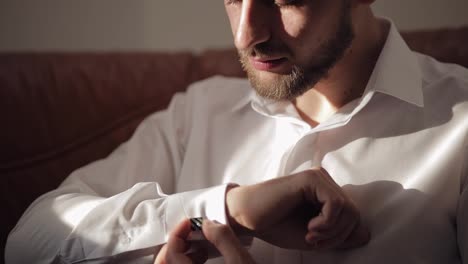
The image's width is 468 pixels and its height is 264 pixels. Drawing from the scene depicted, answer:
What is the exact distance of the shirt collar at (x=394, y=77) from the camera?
90 centimetres

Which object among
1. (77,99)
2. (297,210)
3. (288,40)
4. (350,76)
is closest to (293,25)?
(288,40)

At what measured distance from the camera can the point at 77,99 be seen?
4.44ft

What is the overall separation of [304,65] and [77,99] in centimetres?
71

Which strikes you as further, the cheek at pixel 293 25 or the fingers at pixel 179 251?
the cheek at pixel 293 25

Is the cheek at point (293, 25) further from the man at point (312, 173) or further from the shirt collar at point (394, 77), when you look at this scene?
the shirt collar at point (394, 77)

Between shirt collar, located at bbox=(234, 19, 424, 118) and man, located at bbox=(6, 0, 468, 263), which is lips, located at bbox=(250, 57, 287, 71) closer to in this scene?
man, located at bbox=(6, 0, 468, 263)

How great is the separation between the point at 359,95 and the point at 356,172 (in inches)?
6.8

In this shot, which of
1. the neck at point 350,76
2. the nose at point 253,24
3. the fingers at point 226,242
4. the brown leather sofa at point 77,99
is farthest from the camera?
the brown leather sofa at point 77,99

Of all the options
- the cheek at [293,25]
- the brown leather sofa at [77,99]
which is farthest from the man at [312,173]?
the brown leather sofa at [77,99]

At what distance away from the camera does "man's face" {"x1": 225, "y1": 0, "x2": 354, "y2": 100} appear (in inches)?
33.9

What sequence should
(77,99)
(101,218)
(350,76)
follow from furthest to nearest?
(77,99), (350,76), (101,218)

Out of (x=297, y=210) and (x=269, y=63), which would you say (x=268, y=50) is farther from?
(x=297, y=210)

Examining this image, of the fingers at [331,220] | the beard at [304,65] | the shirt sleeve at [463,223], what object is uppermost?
the beard at [304,65]

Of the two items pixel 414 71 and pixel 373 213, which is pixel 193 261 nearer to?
pixel 373 213
